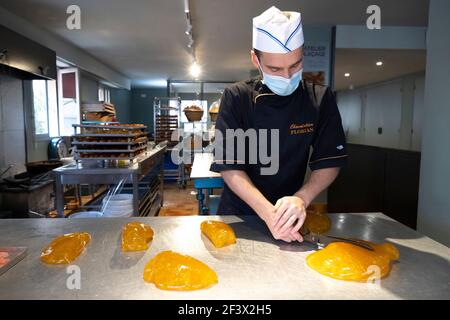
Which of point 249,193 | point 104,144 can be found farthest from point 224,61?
point 249,193

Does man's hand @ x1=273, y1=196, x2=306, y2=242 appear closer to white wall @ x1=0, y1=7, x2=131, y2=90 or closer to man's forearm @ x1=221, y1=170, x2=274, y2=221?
man's forearm @ x1=221, y1=170, x2=274, y2=221

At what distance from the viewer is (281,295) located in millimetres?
645

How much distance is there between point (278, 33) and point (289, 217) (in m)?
0.57

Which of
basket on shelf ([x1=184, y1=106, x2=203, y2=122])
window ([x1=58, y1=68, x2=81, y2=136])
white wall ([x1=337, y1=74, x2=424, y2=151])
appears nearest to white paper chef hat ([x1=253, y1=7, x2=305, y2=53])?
basket on shelf ([x1=184, y1=106, x2=203, y2=122])

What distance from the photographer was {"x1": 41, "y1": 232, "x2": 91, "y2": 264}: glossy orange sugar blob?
0.81m

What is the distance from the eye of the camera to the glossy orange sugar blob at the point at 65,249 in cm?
81

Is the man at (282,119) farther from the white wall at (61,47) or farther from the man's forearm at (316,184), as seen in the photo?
the white wall at (61,47)

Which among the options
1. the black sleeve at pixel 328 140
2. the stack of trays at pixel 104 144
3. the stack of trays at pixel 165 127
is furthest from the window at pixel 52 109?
the black sleeve at pixel 328 140

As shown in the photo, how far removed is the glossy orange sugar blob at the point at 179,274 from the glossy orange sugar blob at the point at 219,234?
0.16 meters

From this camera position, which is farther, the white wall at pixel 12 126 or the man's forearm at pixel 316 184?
the white wall at pixel 12 126

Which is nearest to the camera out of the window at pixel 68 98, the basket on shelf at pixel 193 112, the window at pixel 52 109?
the basket on shelf at pixel 193 112

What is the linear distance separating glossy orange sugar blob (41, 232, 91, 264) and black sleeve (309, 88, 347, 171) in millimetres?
806
